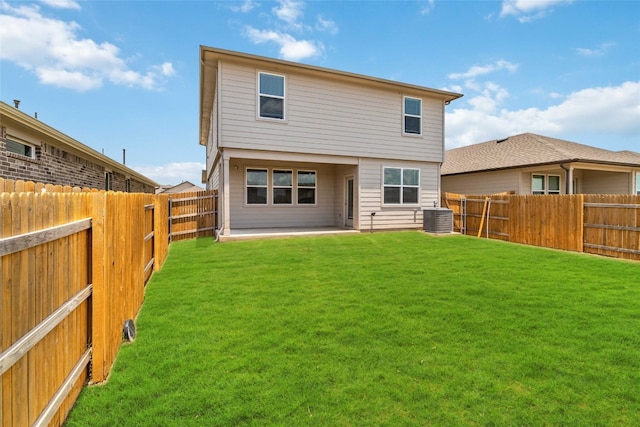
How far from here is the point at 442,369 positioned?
2965mm

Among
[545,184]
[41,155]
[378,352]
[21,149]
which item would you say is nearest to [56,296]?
[378,352]

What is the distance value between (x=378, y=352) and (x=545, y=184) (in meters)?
16.7

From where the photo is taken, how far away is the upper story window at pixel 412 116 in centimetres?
1316

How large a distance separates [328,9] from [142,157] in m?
49.3

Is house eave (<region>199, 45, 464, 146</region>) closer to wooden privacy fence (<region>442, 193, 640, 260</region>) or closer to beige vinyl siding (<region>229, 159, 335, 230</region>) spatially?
beige vinyl siding (<region>229, 159, 335, 230</region>)

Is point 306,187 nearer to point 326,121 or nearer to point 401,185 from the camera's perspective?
point 326,121

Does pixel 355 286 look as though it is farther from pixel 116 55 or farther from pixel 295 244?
pixel 116 55

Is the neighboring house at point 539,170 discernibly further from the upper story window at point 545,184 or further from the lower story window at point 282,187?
the lower story window at point 282,187

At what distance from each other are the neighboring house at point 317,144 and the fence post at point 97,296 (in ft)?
25.0

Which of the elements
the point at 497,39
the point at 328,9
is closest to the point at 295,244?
the point at 328,9

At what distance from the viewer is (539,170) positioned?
49.6ft

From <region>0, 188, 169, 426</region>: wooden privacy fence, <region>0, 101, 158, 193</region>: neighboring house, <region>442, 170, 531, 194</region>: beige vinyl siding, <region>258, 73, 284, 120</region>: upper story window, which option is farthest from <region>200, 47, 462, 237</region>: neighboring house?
<region>0, 188, 169, 426</region>: wooden privacy fence

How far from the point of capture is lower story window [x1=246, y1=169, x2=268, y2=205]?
13.2m

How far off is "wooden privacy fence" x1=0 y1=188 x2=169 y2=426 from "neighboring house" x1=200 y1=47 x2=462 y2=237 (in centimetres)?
748
